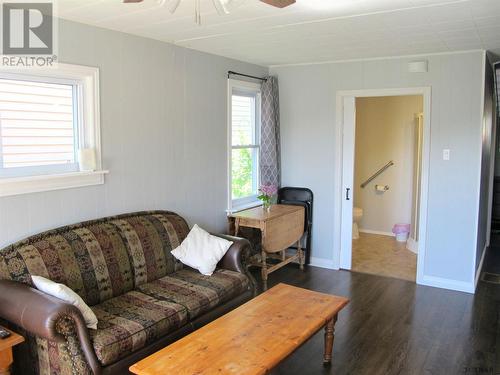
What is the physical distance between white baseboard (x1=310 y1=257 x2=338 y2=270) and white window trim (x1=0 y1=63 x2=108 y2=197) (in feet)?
8.95

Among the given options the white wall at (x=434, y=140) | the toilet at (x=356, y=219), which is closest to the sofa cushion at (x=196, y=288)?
the white wall at (x=434, y=140)

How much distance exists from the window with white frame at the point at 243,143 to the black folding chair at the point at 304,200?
320 millimetres

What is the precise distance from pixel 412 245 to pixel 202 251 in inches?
Result: 130

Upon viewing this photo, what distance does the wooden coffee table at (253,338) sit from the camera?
6.95 feet

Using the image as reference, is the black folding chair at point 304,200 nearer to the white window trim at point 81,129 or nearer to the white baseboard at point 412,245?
the white baseboard at point 412,245

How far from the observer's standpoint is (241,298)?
11.4 feet

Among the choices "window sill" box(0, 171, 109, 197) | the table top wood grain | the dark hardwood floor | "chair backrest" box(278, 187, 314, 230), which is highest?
"window sill" box(0, 171, 109, 197)

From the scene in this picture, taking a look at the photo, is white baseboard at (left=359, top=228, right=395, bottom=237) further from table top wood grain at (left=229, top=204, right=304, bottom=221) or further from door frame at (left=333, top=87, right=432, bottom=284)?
table top wood grain at (left=229, top=204, right=304, bottom=221)

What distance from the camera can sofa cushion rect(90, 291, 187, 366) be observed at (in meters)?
2.43

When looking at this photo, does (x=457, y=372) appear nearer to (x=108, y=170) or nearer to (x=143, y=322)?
(x=143, y=322)

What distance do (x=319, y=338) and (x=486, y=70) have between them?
2.90 metres

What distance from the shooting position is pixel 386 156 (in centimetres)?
654

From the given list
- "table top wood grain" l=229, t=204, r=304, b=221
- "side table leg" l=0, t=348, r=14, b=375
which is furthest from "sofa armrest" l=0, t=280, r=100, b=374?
"table top wood grain" l=229, t=204, r=304, b=221

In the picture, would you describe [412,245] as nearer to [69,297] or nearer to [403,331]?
[403,331]
